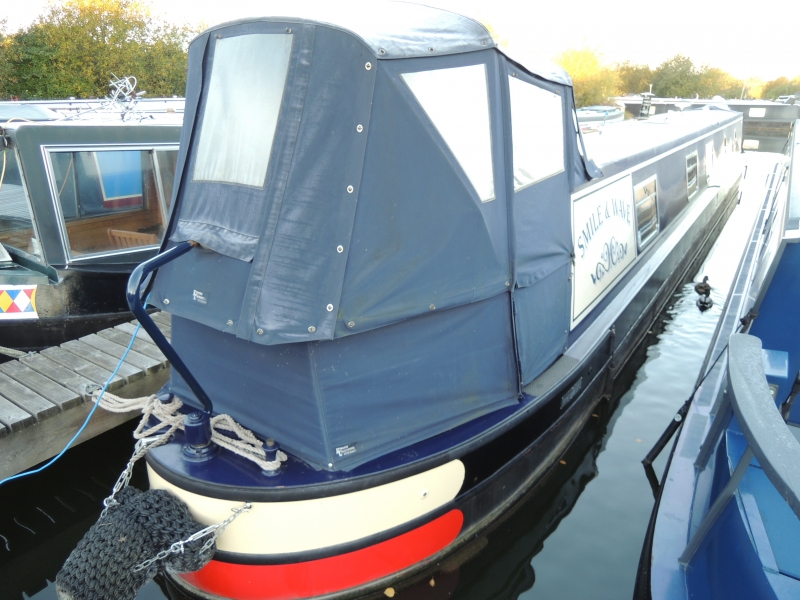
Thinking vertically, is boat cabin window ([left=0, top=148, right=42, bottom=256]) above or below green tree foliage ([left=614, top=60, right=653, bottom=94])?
below

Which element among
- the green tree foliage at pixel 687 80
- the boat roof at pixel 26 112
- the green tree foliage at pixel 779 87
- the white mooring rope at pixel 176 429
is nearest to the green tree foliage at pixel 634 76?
the green tree foliage at pixel 687 80

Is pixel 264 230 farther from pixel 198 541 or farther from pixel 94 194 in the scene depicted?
pixel 94 194

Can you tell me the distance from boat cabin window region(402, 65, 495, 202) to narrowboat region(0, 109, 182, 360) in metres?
3.52

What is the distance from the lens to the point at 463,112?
8.91 ft

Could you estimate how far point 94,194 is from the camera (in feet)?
16.5

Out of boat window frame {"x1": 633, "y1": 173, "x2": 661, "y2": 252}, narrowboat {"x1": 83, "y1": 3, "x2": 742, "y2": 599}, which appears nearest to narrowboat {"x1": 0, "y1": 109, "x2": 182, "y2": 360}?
narrowboat {"x1": 83, "y1": 3, "x2": 742, "y2": 599}

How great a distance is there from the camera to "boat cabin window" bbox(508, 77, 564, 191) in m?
3.08

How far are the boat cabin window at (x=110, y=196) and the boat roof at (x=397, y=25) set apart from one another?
2.79m

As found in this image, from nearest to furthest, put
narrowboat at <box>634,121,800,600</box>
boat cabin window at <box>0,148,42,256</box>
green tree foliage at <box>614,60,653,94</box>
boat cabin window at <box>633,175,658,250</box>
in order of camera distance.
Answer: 1. narrowboat at <box>634,121,800,600</box>
2. boat cabin window at <box>0,148,42,256</box>
3. boat cabin window at <box>633,175,658,250</box>
4. green tree foliage at <box>614,60,653,94</box>

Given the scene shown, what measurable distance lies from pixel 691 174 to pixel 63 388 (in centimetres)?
826

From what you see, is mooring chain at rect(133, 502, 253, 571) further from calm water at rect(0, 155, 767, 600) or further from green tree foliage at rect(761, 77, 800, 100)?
green tree foliage at rect(761, 77, 800, 100)

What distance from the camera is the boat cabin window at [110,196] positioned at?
4.82 m

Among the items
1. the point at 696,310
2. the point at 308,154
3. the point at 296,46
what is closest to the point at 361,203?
the point at 308,154

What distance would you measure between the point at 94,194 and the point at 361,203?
144 inches
